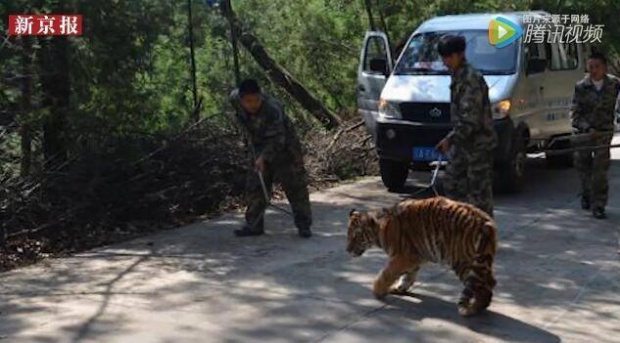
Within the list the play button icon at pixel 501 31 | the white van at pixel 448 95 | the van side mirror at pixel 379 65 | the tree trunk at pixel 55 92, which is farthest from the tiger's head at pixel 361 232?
the van side mirror at pixel 379 65

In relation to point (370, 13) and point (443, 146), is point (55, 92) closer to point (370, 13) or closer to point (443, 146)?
point (443, 146)

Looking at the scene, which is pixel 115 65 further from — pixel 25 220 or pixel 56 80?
pixel 25 220

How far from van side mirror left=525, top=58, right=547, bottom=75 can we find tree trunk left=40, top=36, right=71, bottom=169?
5226 millimetres

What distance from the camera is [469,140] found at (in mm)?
6781

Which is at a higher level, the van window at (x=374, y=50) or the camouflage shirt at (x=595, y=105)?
the van window at (x=374, y=50)

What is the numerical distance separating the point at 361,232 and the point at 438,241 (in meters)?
0.57

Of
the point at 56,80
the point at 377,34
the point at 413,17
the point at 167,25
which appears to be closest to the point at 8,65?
the point at 56,80

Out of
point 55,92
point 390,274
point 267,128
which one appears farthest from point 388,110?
point 390,274

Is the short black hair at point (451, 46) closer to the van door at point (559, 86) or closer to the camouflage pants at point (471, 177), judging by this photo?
the camouflage pants at point (471, 177)

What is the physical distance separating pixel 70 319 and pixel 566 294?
3.31 meters

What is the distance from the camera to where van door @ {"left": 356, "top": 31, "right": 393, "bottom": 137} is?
10.9 m

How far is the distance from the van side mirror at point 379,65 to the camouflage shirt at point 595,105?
287 centimetres

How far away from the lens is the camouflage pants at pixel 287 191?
7.62 m

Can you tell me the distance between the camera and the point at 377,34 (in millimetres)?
11500
